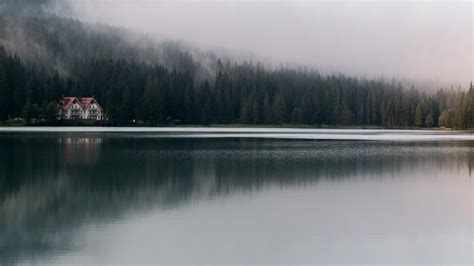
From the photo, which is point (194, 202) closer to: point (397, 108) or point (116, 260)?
point (116, 260)

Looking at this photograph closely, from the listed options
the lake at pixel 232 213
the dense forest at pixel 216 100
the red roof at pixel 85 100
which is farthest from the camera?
the red roof at pixel 85 100

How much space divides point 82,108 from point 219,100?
31185 millimetres

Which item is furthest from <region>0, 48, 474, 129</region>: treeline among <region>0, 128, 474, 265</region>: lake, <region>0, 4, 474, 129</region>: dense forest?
<region>0, 128, 474, 265</region>: lake

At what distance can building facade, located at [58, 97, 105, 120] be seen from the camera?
4441 inches

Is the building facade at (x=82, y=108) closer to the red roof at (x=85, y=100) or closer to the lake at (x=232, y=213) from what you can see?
the red roof at (x=85, y=100)

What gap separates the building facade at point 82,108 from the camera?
11281cm

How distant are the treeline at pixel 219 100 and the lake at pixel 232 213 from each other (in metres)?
78.9

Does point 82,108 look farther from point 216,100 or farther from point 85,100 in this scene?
point 216,100

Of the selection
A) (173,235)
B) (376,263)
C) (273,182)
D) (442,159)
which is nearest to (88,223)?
(173,235)

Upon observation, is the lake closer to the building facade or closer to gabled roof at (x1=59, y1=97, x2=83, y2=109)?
gabled roof at (x1=59, y1=97, x2=83, y2=109)

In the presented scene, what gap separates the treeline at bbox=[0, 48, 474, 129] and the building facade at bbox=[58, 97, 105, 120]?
258 cm

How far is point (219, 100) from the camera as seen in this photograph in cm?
12938

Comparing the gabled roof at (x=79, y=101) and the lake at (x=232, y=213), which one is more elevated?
the gabled roof at (x=79, y=101)

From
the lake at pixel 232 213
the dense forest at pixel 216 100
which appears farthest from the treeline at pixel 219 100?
the lake at pixel 232 213
